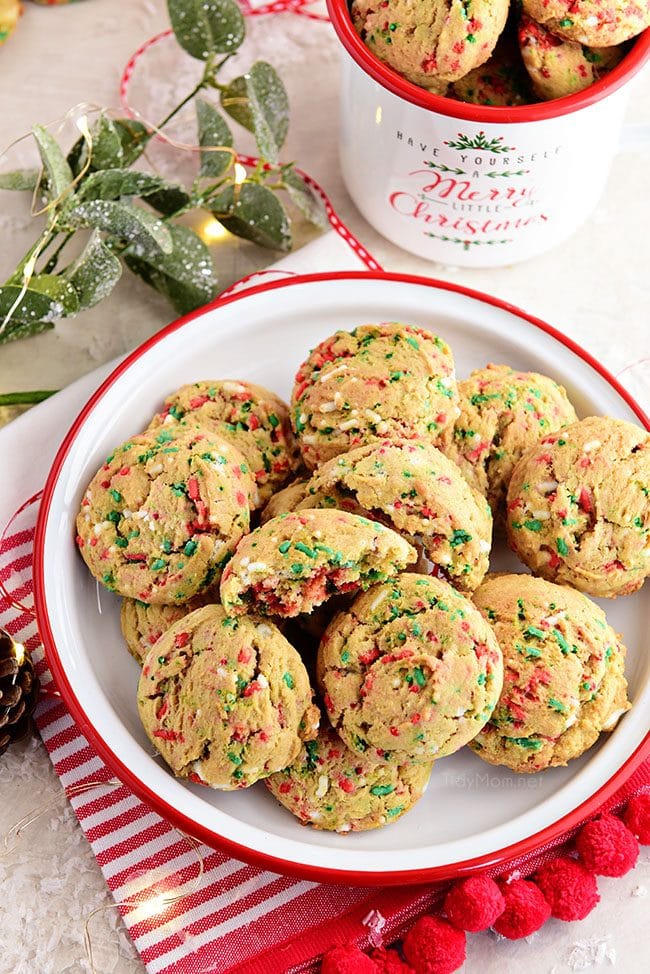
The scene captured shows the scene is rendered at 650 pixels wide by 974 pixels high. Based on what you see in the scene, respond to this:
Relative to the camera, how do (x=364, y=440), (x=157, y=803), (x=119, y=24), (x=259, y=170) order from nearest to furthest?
(x=157, y=803) < (x=364, y=440) < (x=259, y=170) < (x=119, y=24)

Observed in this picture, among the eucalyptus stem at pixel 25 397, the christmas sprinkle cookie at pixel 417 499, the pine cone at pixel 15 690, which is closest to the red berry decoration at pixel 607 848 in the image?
the christmas sprinkle cookie at pixel 417 499

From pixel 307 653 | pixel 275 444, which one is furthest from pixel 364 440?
pixel 307 653

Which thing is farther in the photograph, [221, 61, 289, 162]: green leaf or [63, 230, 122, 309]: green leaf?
[221, 61, 289, 162]: green leaf

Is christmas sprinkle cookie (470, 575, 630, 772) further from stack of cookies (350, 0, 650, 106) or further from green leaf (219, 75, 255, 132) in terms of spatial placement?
green leaf (219, 75, 255, 132)

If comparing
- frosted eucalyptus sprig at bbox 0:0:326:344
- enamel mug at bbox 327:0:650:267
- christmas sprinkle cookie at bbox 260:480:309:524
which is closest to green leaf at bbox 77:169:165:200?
frosted eucalyptus sprig at bbox 0:0:326:344

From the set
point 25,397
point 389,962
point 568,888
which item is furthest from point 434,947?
point 25,397

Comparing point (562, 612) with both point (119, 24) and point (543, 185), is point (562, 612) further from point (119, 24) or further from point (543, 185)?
point (119, 24)
